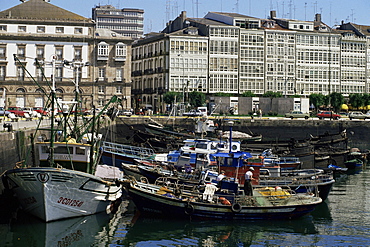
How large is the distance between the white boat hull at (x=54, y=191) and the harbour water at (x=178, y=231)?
1.82 ft

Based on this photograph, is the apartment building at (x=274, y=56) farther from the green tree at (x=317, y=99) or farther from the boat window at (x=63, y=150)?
the boat window at (x=63, y=150)

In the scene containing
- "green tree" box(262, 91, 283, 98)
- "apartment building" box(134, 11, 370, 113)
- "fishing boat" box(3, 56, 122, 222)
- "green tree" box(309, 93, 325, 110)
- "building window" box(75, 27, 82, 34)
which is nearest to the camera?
"fishing boat" box(3, 56, 122, 222)

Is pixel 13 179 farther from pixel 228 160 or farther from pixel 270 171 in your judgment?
pixel 270 171

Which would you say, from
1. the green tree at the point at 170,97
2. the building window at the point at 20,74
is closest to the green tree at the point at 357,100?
the green tree at the point at 170,97

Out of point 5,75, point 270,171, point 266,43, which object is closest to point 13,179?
point 270,171

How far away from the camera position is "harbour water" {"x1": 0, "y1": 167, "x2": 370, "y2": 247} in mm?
27281

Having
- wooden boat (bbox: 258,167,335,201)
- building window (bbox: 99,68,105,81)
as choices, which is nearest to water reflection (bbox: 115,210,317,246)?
wooden boat (bbox: 258,167,335,201)

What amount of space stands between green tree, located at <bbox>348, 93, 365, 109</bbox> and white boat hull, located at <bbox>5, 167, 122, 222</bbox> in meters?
90.7

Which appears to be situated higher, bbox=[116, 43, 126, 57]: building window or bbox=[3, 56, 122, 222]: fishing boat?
bbox=[116, 43, 126, 57]: building window

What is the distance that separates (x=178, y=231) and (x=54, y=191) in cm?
613

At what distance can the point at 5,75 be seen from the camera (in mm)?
98250

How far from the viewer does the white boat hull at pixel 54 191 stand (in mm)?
28567

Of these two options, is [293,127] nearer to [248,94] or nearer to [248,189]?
[248,94]

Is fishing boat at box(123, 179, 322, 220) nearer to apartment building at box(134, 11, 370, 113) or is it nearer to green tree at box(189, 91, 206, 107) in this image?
green tree at box(189, 91, 206, 107)
